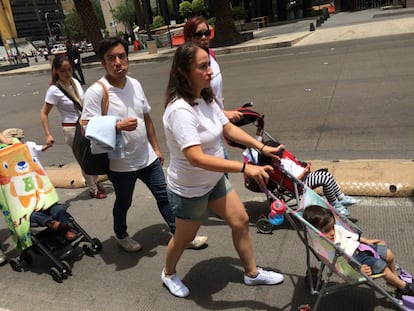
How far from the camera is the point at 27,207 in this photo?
3.55m

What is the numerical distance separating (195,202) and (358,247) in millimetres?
1061

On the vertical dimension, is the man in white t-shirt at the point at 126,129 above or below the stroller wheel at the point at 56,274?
above

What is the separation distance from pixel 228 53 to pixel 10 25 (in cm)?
2533

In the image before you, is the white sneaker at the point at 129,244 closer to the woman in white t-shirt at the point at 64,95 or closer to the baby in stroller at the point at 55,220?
the baby in stroller at the point at 55,220

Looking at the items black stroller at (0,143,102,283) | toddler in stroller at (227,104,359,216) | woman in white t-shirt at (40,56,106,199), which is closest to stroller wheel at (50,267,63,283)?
black stroller at (0,143,102,283)

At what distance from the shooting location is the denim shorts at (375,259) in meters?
2.41

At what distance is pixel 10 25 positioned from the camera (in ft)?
118

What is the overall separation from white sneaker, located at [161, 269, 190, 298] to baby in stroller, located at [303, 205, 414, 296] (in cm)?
114

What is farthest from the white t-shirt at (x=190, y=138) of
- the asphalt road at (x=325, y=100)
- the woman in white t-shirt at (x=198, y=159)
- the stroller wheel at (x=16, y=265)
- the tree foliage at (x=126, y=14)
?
the tree foliage at (x=126, y=14)

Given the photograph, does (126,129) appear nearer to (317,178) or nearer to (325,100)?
(317,178)

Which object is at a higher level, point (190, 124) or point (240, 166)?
point (190, 124)

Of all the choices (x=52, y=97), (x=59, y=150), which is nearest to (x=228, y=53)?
(x=59, y=150)

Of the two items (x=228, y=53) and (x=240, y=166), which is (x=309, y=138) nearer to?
(x=240, y=166)

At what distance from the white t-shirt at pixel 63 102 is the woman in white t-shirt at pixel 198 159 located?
8.05 feet
